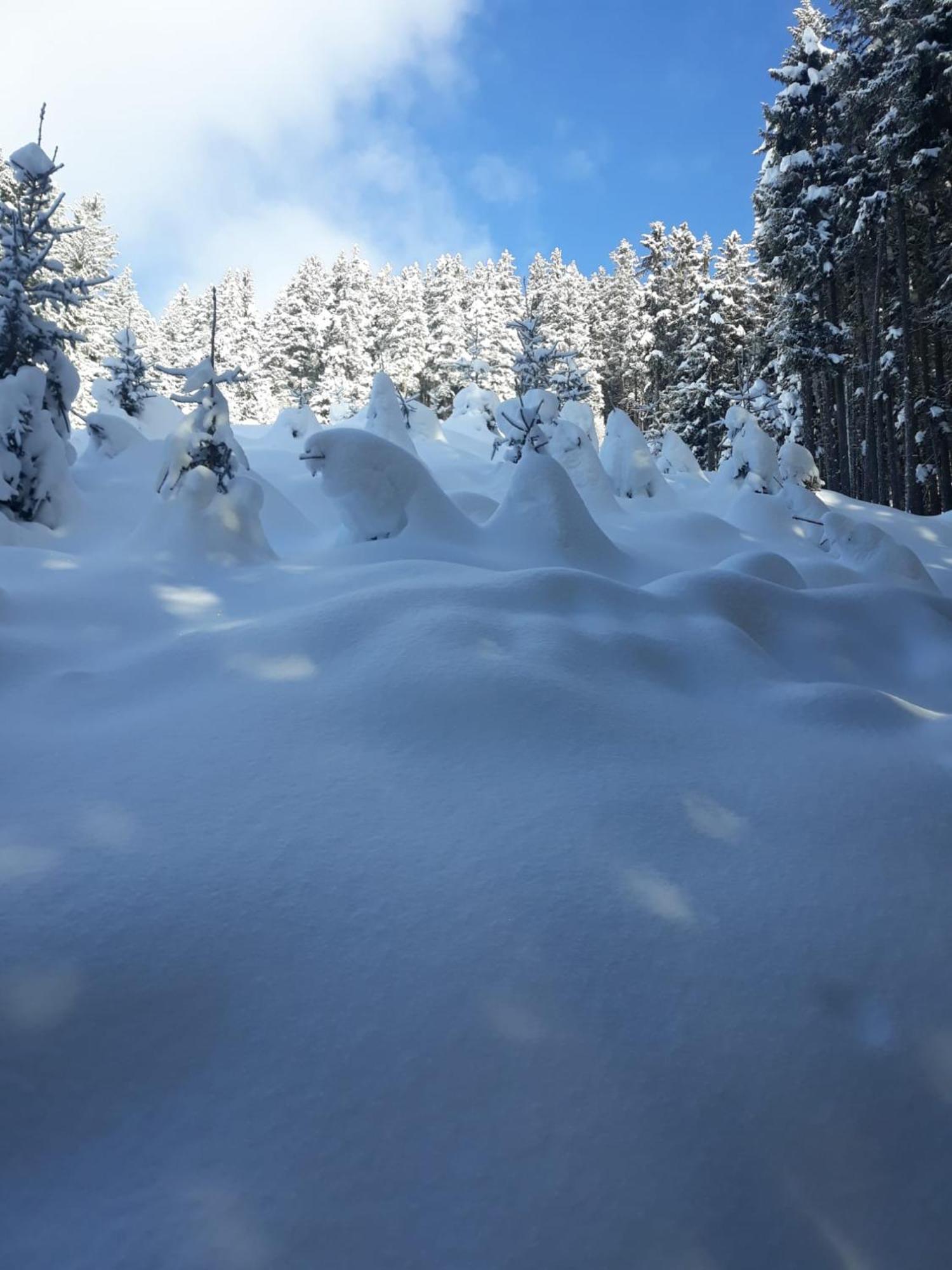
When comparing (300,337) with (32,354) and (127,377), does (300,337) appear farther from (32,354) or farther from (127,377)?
(32,354)

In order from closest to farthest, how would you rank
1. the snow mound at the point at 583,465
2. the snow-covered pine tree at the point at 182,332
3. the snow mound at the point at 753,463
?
the snow mound at the point at 583,465 < the snow mound at the point at 753,463 < the snow-covered pine tree at the point at 182,332

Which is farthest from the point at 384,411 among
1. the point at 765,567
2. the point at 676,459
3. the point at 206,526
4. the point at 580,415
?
the point at 765,567

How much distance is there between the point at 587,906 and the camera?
262 centimetres

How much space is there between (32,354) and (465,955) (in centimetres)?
1224

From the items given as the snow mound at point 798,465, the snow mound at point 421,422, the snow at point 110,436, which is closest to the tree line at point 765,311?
the snow at point 110,436

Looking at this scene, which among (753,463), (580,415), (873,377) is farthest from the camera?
(580,415)

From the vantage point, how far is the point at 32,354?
37.9 feet

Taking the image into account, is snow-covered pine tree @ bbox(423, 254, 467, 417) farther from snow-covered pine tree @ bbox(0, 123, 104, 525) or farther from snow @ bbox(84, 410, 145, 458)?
snow-covered pine tree @ bbox(0, 123, 104, 525)

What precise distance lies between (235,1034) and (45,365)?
40.2 ft

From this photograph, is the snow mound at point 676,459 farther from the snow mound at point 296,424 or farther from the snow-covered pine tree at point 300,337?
the snow-covered pine tree at point 300,337

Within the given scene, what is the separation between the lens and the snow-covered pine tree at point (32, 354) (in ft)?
32.6

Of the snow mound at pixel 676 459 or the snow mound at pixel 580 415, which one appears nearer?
the snow mound at pixel 676 459

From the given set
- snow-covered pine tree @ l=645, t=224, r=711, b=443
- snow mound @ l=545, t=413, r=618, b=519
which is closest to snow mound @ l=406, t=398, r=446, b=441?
snow mound @ l=545, t=413, r=618, b=519

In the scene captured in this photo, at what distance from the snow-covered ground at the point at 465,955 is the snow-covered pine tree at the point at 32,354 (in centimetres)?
610
